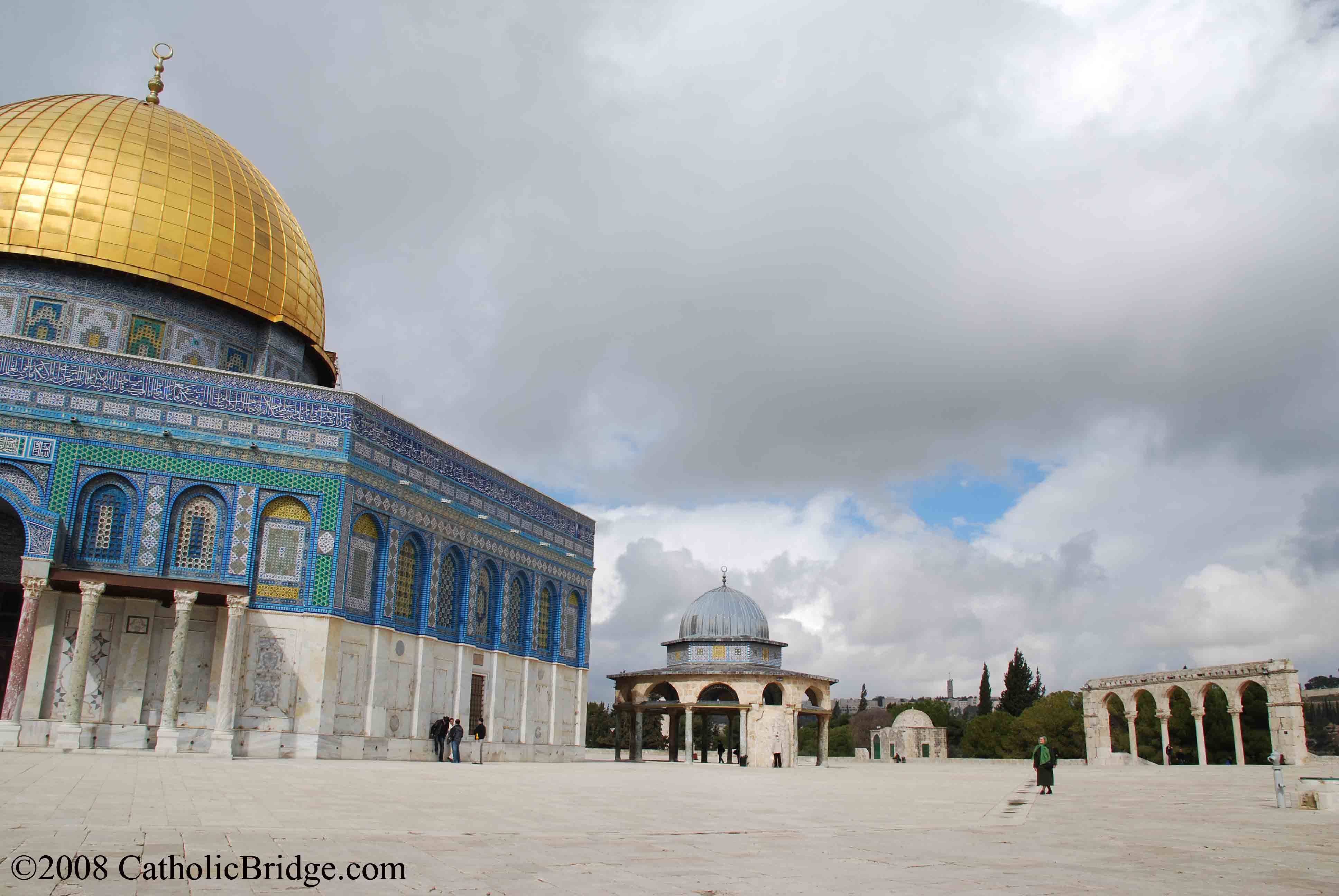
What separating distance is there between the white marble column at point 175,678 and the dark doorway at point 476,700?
8.35 metres

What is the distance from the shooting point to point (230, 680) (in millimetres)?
18734

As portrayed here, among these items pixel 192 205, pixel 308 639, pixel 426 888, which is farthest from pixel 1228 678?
pixel 426 888

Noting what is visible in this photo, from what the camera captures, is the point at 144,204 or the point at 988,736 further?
the point at 988,736

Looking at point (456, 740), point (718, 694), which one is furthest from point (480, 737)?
point (718, 694)

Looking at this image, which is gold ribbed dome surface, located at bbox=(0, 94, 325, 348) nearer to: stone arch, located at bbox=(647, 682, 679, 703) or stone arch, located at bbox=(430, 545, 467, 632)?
stone arch, located at bbox=(430, 545, 467, 632)

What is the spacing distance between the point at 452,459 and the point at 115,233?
29.3 ft

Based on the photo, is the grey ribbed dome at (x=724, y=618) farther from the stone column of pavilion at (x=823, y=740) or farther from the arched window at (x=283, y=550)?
the arched window at (x=283, y=550)

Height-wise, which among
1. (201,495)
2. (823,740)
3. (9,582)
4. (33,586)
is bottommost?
(823,740)

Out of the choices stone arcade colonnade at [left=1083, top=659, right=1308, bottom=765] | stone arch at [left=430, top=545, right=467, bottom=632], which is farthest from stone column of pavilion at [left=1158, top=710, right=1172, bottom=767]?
stone arch at [left=430, top=545, right=467, bottom=632]

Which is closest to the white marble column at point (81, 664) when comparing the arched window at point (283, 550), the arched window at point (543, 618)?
the arched window at point (283, 550)

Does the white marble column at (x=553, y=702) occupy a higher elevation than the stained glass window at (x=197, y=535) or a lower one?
lower

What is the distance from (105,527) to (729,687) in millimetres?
22500

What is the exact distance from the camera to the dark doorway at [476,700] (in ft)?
85.0

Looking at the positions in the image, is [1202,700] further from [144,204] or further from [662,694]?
[144,204]
